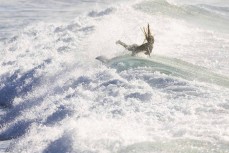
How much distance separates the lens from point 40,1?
40250 millimetres

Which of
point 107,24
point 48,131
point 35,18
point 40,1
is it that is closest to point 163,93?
point 48,131

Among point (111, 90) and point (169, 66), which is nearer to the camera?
point (111, 90)

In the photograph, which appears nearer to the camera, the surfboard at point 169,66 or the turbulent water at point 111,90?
the turbulent water at point 111,90

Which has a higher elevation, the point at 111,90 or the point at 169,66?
the point at 111,90

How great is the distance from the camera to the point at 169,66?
18219 mm

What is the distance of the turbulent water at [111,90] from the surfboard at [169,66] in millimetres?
455

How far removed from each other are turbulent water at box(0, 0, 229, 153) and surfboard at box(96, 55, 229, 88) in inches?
17.9

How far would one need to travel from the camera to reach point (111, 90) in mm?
15344

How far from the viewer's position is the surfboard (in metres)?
16.9

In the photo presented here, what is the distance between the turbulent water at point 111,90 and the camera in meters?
11.9

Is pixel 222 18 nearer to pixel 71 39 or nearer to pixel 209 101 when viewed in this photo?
pixel 71 39

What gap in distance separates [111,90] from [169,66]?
3418mm

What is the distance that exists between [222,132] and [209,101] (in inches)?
89.4

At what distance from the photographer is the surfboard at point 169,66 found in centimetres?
1691
